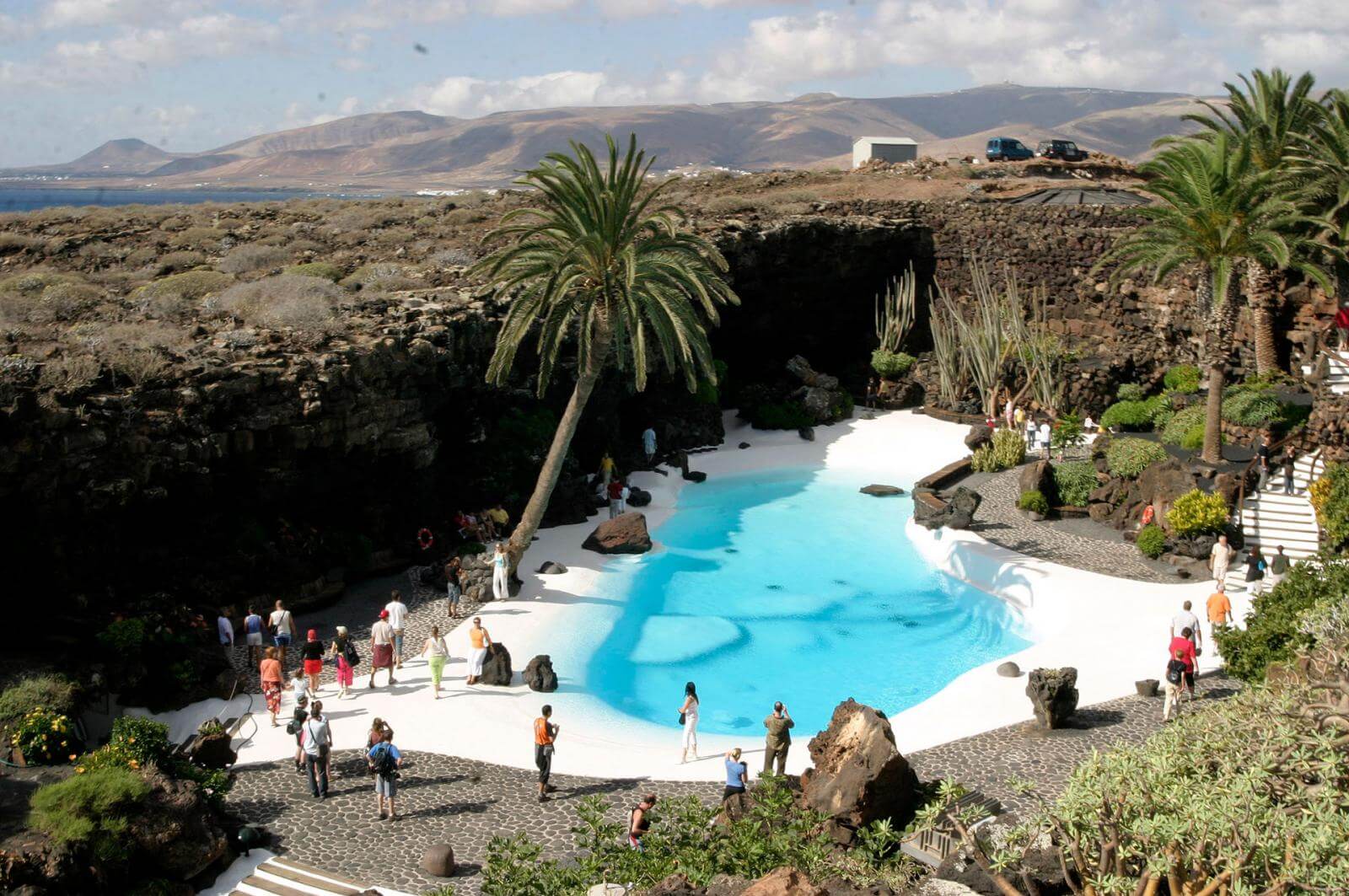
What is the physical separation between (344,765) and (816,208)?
1220 inches

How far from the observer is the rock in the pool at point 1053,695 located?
55.2 ft

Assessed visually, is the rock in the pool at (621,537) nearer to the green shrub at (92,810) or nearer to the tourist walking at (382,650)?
the tourist walking at (382,650)

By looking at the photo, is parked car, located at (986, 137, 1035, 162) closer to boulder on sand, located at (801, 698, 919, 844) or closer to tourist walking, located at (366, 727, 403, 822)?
boulder on sand, located at (801, 698, 919, 844)

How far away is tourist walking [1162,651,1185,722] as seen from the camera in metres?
16.7

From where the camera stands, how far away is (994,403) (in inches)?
1395

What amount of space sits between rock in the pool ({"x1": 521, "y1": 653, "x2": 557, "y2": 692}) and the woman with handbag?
9.28 ft

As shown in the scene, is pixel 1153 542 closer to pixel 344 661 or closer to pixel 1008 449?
pixel 1008 449

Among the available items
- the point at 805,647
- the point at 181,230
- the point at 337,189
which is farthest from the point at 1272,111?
the point at 337,189

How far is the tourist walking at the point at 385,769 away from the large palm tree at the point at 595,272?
317 inches

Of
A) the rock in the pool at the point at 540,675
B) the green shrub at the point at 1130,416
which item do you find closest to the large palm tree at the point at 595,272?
the rock in the pool at the point at 540,675

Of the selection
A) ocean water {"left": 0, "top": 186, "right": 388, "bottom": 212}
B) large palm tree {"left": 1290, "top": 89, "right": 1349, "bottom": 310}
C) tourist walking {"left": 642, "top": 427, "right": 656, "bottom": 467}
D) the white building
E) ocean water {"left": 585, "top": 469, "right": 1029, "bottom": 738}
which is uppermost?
ocean water {"left": 0, "top": 186, "right": 388, "bottom": 212}

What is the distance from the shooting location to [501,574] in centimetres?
2212

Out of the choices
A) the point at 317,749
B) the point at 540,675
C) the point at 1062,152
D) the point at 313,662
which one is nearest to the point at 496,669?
the point at 540,675

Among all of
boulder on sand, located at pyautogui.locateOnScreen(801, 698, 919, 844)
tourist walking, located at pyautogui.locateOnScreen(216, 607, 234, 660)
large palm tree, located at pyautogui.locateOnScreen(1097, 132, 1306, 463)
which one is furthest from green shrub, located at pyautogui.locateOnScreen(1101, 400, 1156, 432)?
tourist walking, located at pyautogui.locateOnScreen(216, 607, 234, 660)
